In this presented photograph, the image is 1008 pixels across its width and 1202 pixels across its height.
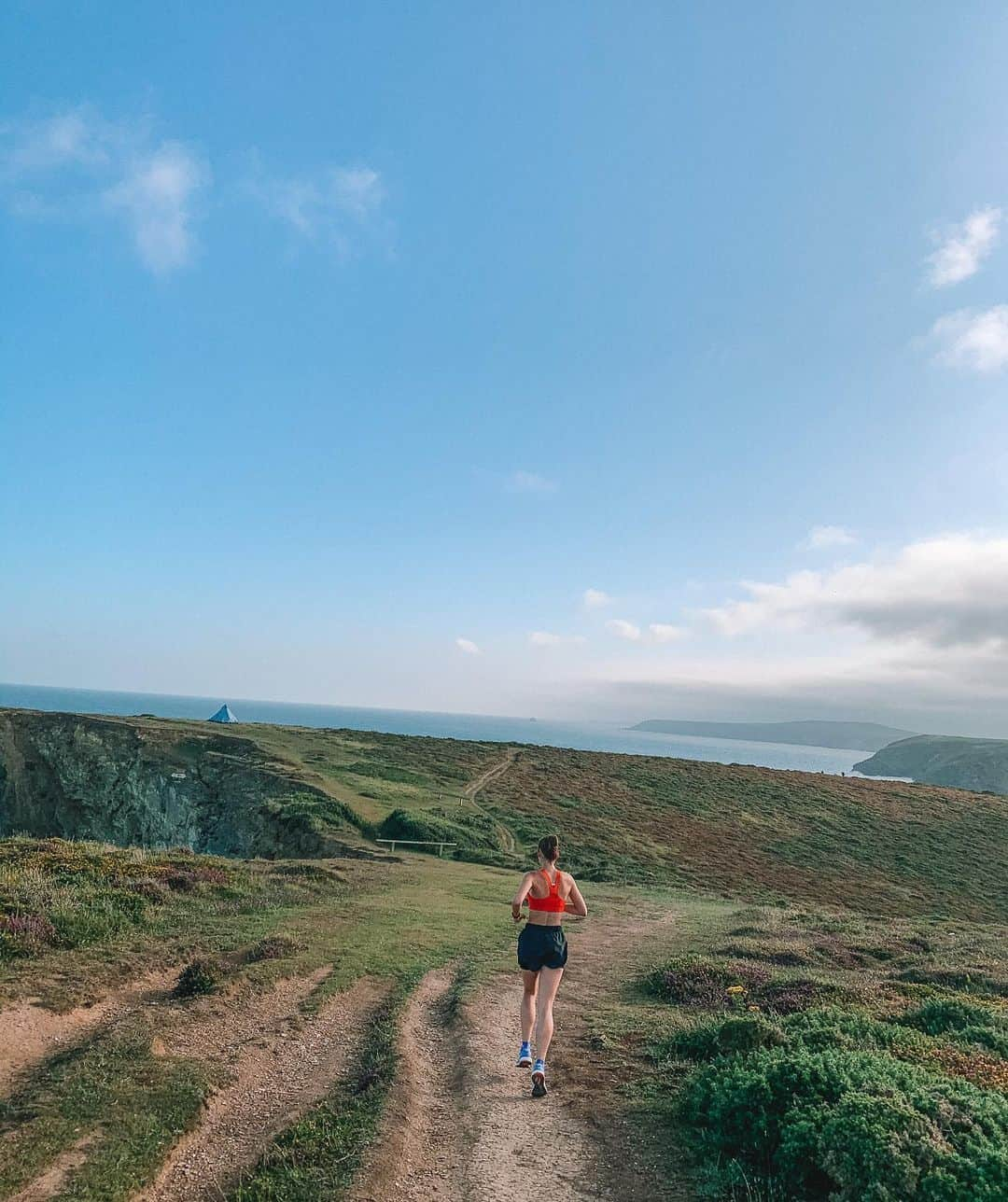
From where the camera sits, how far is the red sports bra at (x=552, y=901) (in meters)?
8.16

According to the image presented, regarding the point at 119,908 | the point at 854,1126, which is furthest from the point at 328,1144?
the point at 119,908

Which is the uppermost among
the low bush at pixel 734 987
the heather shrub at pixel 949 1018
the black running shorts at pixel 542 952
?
the black running shorts at pixel 542 952

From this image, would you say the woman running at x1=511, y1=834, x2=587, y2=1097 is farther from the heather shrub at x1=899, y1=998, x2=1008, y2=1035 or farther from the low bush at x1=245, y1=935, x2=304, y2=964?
the low bush at x1=245, y1=935, x2=304, y2=964

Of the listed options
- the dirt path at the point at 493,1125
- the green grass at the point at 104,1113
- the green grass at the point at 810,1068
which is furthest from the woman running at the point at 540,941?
the green grass at the point at 104,1113

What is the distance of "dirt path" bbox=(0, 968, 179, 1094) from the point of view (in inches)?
320

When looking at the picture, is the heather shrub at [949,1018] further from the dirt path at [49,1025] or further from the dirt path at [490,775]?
the dirt path at [490,775]

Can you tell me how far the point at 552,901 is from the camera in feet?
26.8

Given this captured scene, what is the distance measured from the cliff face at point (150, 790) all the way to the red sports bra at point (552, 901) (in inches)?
1005

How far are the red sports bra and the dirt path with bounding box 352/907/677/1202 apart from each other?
1.91m

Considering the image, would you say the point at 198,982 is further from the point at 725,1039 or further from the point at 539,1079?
the point at 725,1039

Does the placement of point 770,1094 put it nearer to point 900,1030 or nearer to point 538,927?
point 538,927

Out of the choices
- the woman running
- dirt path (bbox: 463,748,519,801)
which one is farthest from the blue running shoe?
dirt path (bbox: 463,748,519,801)

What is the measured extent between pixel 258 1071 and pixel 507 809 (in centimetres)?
3598

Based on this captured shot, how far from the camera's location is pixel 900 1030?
8914mm
